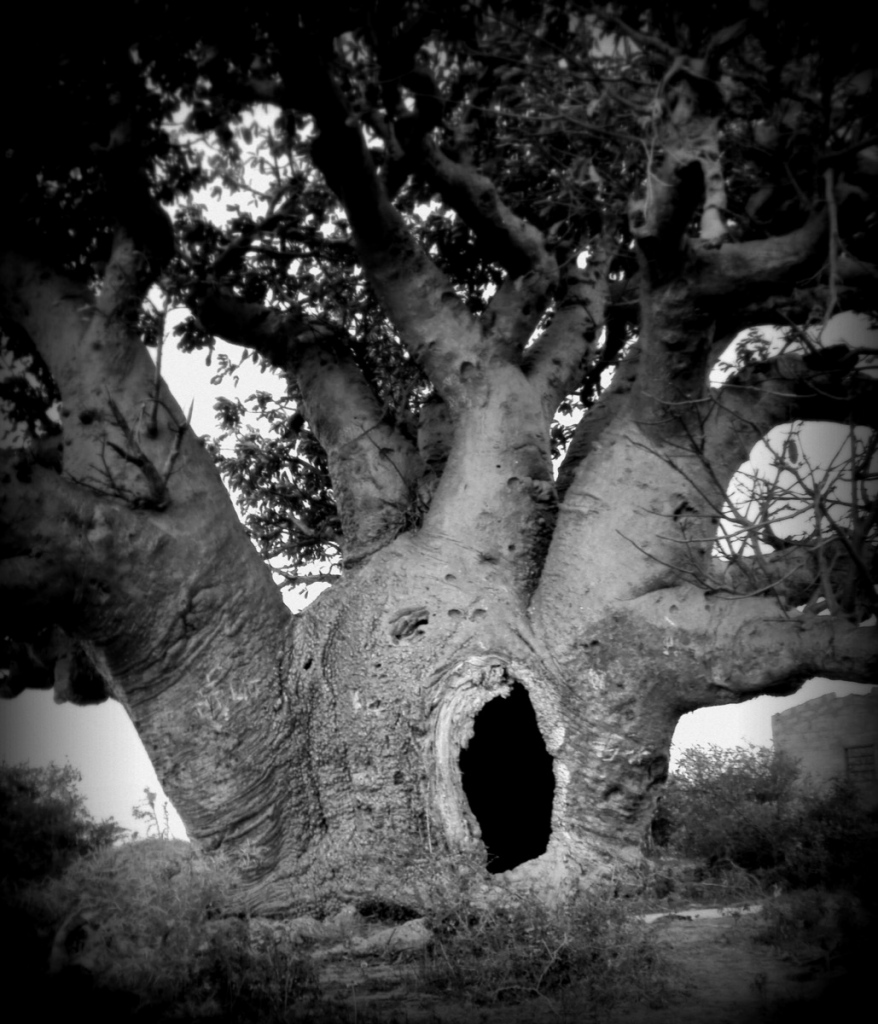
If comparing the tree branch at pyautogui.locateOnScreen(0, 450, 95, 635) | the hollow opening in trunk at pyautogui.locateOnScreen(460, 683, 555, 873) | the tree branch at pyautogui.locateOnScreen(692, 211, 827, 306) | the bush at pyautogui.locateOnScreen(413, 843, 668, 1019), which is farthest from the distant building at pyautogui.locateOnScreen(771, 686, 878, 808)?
the tree branch at pyautogui.locateOnScreen(0, 450, 95, 635)

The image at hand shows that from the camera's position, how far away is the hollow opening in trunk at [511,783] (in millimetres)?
5828

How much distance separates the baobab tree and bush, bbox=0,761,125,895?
2.37ft

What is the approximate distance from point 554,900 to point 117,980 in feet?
7.46

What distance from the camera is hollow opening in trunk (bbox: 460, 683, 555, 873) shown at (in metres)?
5.83

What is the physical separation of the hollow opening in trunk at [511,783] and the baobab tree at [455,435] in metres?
0.02

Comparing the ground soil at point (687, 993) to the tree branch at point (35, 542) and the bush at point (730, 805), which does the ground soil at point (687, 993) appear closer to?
the bush at point (730, 805)

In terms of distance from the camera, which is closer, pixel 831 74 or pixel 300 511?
pixel 831 74

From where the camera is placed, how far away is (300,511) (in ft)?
27.2

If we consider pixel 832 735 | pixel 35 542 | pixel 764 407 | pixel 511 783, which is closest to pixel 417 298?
pixel 764 407

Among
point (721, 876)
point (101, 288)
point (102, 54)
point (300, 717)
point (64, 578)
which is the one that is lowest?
point (721, 876)

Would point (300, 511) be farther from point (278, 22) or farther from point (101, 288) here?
point (278, 22)

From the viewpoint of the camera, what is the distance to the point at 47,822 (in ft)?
17.5

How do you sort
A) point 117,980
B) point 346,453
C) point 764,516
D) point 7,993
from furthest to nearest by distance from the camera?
point 346,453 < point 764,516 < point 117,980 < point 7,993

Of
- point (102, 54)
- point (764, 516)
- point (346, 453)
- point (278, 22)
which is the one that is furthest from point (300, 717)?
point (102, 54)
